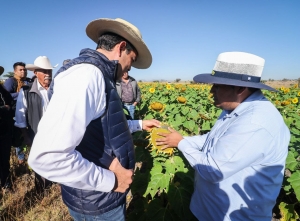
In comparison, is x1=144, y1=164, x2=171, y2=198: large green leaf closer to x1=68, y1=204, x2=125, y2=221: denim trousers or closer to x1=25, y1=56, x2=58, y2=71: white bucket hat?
x1=68, y1=204, x2=125, y2=221: denim trousers

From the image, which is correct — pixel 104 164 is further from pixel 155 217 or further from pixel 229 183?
pixel 155 217

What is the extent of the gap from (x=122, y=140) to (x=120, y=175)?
0.76ft

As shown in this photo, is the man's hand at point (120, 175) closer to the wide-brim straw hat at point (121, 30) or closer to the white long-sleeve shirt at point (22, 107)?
the wide-brim straw hat at point (121, 30)

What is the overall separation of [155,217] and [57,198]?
6.43 ft

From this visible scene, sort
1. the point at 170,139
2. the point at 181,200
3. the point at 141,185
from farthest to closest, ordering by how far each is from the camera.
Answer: the point at 141,185, the point at 181,200, the point at 170,139

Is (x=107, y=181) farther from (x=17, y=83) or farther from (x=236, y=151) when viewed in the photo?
(x=17, y=83)

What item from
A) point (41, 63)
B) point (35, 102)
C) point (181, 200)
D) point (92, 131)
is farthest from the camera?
point (41, 63)

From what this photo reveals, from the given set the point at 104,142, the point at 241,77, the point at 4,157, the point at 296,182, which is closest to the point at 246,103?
the point at 241,77

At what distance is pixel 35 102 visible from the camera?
343 centimetres

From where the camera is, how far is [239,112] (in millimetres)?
1592

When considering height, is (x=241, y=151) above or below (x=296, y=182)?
above

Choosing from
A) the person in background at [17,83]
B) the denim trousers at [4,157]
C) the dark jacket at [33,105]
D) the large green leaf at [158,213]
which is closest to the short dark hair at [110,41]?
the large green leaf at [158,213]

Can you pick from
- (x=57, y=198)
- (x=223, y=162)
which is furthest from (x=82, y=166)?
(x=57, y=198)

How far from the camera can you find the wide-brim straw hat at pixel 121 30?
5.14 ft
